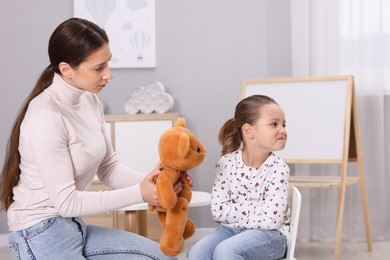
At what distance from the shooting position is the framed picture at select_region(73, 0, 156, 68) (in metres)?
3.73

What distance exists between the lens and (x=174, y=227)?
1.60 meters

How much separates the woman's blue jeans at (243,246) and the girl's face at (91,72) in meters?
0.54

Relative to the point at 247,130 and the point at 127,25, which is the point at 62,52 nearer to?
the point at 247,130

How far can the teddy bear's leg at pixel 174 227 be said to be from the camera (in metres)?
1.59

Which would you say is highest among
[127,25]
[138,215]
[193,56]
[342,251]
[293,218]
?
[127,25]

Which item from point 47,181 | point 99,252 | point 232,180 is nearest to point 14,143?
point 47,181

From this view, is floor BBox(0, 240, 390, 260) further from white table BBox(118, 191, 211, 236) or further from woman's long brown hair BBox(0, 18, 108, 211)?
woman's long brown hair BBox(0, 18, 108, 211)

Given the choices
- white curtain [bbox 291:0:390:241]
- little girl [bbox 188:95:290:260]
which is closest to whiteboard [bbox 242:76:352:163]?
white curtain [bbox 291:0:390:241]

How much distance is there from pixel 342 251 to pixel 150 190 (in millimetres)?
2036

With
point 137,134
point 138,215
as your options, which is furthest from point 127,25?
point 138,215

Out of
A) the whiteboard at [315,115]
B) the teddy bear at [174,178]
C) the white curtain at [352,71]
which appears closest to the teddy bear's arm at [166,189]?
the teddy bear at [174,178]

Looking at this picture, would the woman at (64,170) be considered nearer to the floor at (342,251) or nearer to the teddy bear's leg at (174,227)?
the teddy bear's leg at (174,227)

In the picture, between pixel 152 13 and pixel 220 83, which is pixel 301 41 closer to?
pixel 220 83

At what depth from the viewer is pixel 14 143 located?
1.67 m
